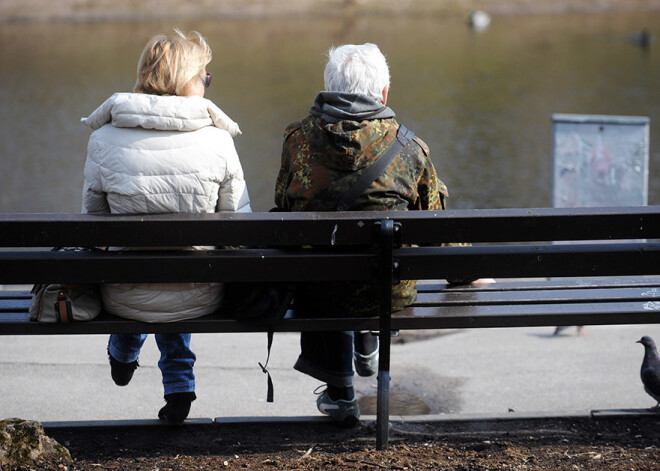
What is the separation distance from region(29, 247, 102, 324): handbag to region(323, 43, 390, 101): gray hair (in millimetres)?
1202

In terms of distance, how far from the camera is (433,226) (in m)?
3.20

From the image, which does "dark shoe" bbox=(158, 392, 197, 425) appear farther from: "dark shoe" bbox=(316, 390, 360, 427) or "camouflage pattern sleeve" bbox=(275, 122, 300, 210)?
"camouflage pattern sleeve" bbox=(275, 122, 300, 210)

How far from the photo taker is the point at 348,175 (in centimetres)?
340

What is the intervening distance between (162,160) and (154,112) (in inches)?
6.8

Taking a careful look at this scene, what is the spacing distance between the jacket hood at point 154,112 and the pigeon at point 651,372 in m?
2.38

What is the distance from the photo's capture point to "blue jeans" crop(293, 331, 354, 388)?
369cm

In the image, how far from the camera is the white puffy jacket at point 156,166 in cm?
328

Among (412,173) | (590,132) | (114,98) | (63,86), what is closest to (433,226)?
(412,173)

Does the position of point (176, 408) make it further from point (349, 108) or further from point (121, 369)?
point (349, 108)

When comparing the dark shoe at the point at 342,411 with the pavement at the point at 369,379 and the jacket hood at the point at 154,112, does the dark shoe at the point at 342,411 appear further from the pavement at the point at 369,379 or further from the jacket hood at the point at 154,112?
the jacket hood at the point at 154,112

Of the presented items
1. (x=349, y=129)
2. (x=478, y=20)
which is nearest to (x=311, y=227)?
(x=349, y=129)

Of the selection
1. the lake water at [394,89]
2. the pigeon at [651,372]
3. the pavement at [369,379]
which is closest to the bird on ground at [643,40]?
the lake water at [394,89]

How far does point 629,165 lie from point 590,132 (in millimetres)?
383

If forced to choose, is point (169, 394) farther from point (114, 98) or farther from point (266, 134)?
point (266, 134)
